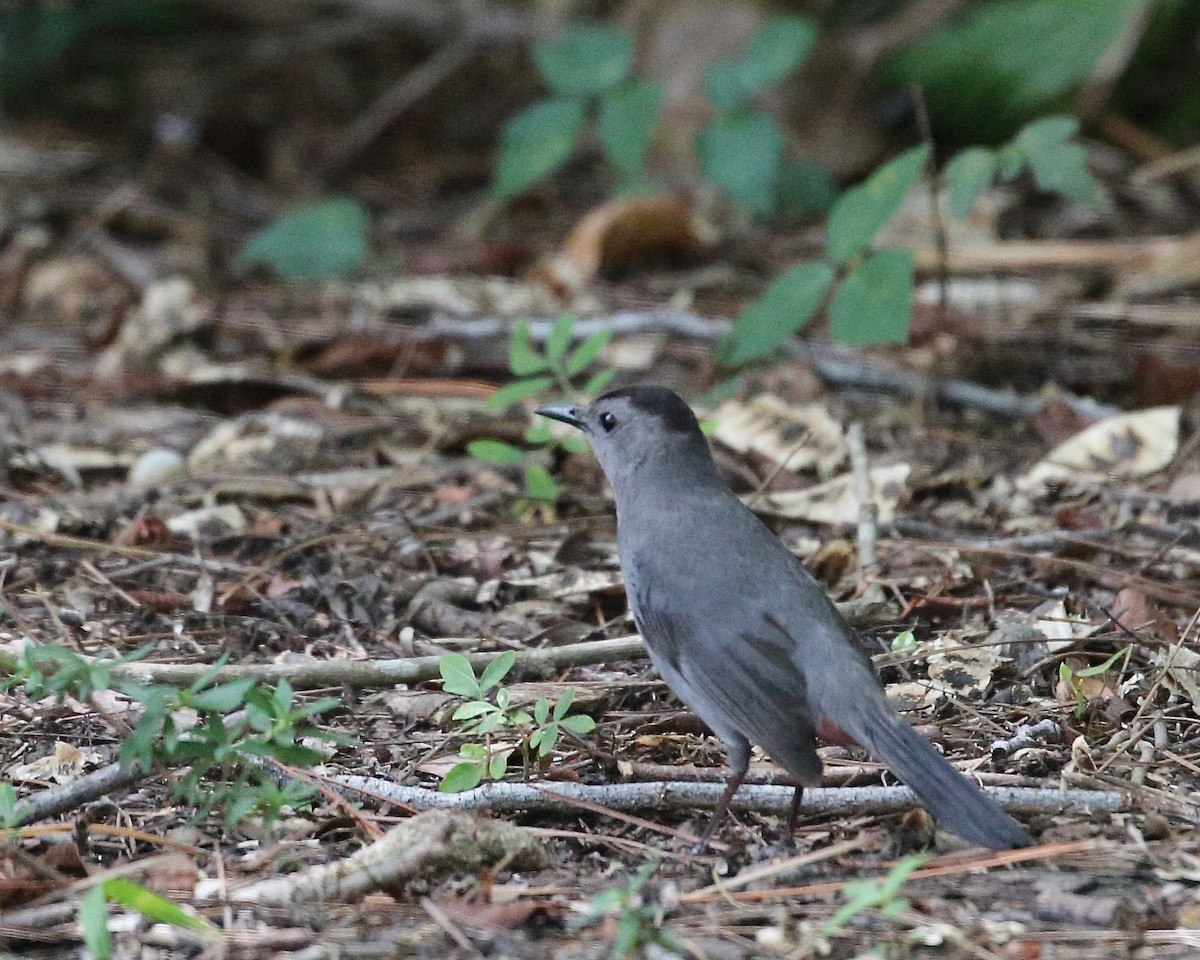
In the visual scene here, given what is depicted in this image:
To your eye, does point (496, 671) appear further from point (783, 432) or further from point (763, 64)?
point (763, 64)

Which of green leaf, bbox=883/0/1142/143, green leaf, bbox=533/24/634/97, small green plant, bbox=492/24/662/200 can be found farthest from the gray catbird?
green leaf, bbox=883/0/1142/143

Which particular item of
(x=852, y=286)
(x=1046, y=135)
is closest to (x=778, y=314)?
(x=852, y=286)

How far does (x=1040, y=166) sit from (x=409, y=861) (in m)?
3.79

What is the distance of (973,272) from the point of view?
7.65 m

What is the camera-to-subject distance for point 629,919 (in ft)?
9.20

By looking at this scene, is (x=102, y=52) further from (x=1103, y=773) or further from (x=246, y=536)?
(x=1103, y=773)

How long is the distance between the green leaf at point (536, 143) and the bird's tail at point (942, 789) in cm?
456

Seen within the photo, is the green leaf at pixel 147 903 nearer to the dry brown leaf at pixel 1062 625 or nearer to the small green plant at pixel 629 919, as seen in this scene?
the small green plant at pixel 629 919

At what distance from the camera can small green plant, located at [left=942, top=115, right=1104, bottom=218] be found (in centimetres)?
560

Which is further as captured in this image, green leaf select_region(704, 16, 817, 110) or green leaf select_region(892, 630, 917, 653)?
green leaf select_region(704, 16, 817, 110)

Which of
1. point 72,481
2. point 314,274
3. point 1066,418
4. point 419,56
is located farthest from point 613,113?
point 419,56

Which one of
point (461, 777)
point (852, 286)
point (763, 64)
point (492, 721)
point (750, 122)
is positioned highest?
point (763, 64)

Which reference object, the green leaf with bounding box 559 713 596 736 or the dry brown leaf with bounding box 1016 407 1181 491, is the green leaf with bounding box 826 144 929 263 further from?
the green leaf with bounding box 559 713 596 736

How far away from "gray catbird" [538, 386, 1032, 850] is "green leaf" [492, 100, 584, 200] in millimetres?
3107
